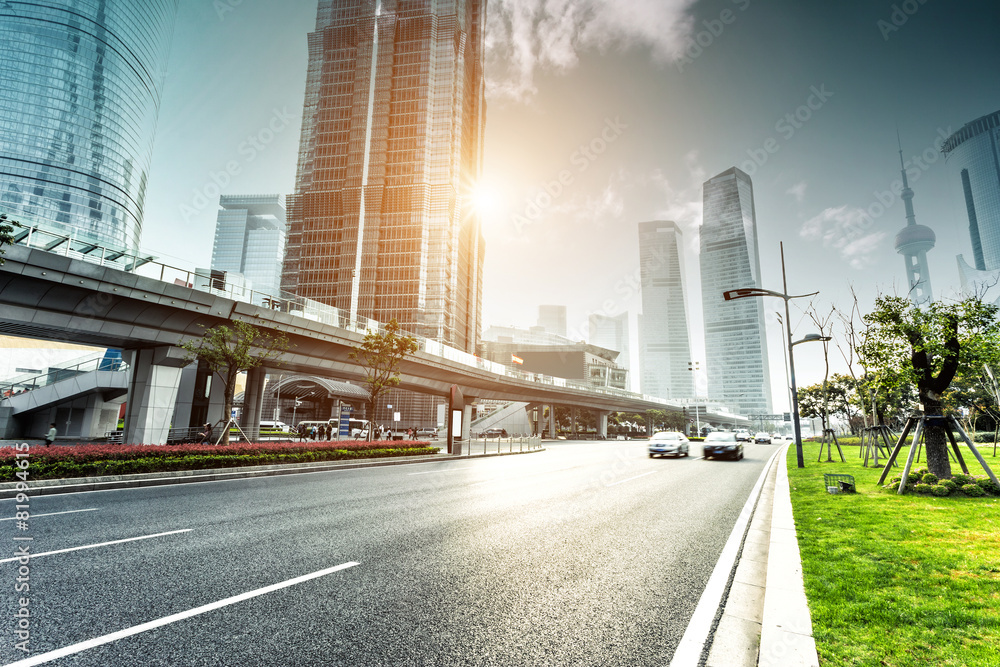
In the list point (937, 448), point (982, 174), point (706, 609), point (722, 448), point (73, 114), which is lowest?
point (706, 609)

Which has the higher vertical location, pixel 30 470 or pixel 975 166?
pixel 975 166

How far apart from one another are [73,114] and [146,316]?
112498 mm

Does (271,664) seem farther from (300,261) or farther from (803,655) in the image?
(300,261)

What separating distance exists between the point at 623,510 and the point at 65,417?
5284cm

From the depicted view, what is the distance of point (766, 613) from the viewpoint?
13.3 ft

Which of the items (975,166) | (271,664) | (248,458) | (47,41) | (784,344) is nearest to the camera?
(271,664)

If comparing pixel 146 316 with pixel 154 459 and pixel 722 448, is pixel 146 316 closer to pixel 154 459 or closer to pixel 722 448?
pixel 154 459

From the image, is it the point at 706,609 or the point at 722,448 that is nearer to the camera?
the point at 706,609

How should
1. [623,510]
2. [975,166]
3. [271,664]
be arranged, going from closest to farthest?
[271,664] → [623,510] → [975,166]

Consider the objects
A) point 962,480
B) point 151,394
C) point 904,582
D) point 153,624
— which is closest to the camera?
point 153,624

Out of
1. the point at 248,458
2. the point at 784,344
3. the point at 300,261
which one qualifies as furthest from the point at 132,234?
the point at 784,344

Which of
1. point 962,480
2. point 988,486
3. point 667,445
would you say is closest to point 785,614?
point 962,480

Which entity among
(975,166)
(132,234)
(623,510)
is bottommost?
(623,510)

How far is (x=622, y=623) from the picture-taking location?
12.9 ft
